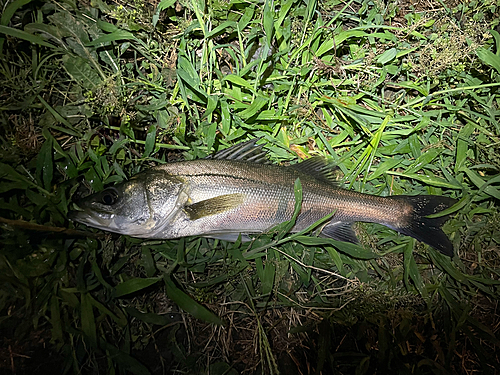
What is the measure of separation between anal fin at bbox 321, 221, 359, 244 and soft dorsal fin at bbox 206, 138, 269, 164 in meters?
0.77

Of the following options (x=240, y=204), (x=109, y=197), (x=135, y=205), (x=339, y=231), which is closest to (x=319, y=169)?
(x=339, y=231)

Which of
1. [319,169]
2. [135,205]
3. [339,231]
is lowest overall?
[339,231]

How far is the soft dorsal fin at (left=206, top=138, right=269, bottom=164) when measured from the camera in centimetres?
231

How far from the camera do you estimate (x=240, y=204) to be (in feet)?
7.09

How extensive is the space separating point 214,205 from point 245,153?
526mm

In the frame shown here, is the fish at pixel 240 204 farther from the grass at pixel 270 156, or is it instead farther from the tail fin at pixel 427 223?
the grass at pixel 270 156

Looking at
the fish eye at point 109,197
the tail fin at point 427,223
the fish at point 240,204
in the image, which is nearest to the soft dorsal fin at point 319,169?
the fish at point 240,204

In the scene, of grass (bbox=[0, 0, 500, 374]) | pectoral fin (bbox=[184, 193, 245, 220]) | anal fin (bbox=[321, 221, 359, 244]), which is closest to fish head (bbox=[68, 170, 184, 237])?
pectoral fin (bbox=[184, 193, 245, 220])

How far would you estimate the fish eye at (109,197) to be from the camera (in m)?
2.10

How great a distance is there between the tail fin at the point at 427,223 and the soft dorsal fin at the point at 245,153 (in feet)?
3.84

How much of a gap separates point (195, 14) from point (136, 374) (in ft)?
9.97

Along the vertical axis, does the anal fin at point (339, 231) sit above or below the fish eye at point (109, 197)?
below

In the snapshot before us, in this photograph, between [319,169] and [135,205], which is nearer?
[135,205]

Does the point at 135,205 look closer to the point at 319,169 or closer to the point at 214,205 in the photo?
the point at 214,205
